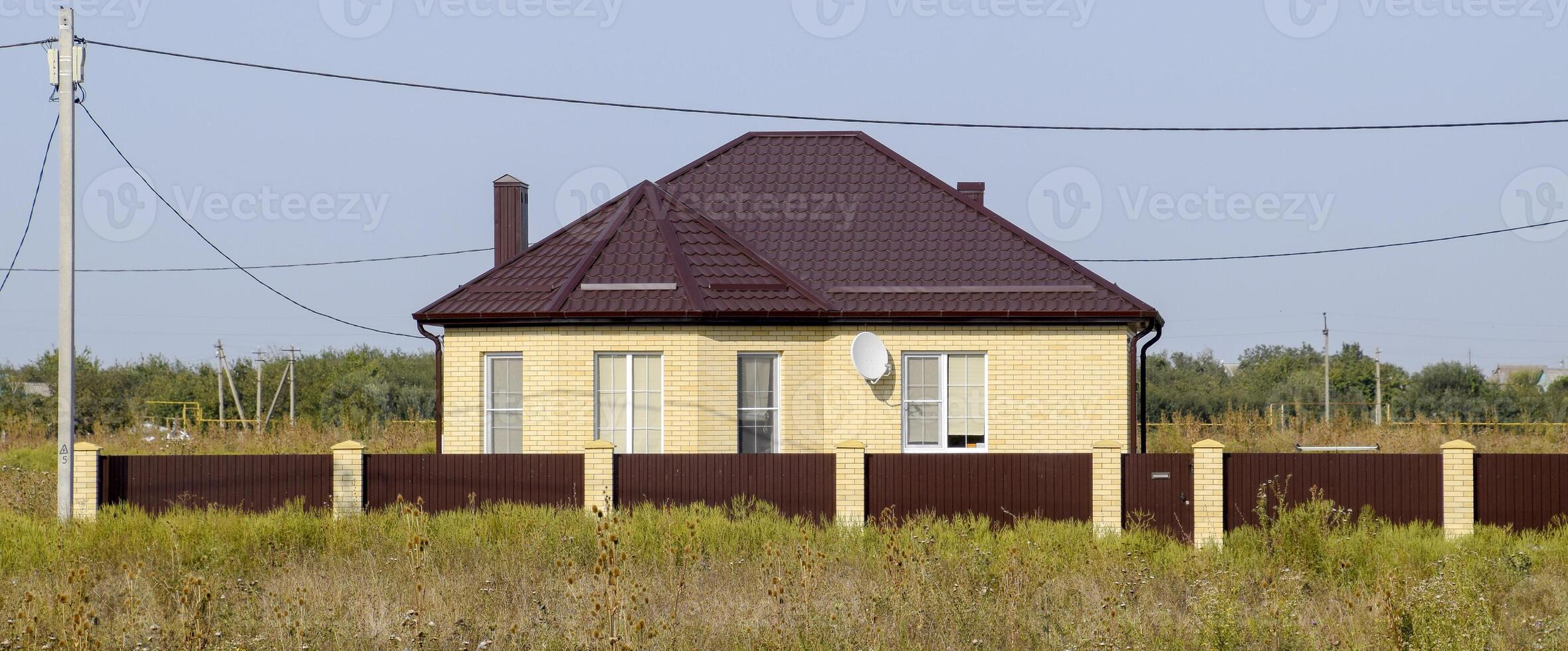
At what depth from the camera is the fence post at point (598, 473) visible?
15.2m

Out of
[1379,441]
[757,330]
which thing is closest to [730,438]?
[757,330]

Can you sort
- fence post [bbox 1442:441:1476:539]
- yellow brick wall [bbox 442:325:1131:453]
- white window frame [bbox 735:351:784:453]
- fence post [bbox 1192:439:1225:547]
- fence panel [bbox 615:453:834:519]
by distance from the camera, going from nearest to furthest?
1. fence post [bbox 1442:441:1476:539]
2. fence post [bbox 1192:439:1225:547]
3. fence panel [bbox 615:453:834:519]
4. yellow brick wall [bbox 442:325:1131:453]
5. white window frame [bbox 735:351:784:453]

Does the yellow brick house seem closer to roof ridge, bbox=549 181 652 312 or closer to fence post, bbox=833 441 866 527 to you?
roof ridge, bbox=549 181 652 312

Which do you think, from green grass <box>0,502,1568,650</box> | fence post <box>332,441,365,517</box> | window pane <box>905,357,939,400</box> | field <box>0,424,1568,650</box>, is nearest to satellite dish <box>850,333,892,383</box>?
window pane <box>905,357,939,400</box>

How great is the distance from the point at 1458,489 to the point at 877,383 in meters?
7.40

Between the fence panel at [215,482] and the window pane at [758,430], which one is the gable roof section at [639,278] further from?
the fence panel at [215,482]

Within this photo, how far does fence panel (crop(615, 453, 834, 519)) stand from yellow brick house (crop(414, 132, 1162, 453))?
2.49 meters

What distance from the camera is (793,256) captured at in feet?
64.8

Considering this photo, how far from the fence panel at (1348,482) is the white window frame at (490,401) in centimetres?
951

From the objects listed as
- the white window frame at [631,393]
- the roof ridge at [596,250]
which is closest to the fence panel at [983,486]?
the white window frame at [631,393]

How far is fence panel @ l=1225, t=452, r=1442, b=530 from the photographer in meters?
14.5

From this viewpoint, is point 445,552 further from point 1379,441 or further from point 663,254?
point 1379,441

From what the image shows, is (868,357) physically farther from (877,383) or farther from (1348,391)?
(1348,391)

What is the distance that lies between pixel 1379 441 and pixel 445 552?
22.8 meters
